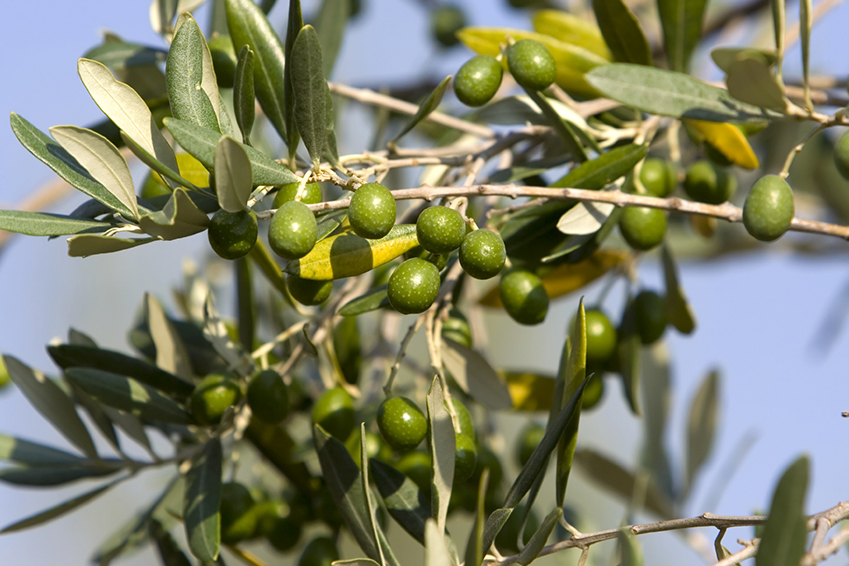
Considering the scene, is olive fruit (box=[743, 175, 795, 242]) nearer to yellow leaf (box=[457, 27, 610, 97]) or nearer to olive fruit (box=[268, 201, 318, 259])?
yellow leaf (box=[457, 27, 610, 97])

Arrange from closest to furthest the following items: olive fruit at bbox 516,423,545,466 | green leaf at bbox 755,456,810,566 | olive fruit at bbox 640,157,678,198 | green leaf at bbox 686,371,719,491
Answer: green leaf at bbox 755,456,810,566 < olive fruit at bbox 640,157,678,198 < olive fruit at bbox 516,423,545,466 < green leaf at bbox 686,371,719,491

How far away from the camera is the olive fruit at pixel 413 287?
2.68 feet

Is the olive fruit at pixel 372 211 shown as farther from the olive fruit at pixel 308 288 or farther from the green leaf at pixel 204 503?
the green leaf at pixel 204 503

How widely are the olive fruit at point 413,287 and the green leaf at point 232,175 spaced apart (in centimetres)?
19

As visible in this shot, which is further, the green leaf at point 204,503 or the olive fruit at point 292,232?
the green leaf at point 204,503

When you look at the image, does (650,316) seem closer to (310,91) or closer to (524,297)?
(524,297)

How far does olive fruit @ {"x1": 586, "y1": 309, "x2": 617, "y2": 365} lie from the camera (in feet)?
4.58

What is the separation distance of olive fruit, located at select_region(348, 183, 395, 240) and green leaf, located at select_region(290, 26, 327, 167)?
0.42 feet

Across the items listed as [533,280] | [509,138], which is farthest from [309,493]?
[509,138]

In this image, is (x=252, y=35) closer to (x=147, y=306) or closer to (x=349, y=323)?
(x=147, y=306)

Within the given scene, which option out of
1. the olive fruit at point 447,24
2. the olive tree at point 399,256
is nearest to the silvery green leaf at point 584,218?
the olive tree at point 399,256

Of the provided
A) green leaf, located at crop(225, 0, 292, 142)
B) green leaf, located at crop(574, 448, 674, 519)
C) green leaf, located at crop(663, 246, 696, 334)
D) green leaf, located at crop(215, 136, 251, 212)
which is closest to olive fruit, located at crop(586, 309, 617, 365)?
green leaf, located at crop(663, 246, 696, 334)

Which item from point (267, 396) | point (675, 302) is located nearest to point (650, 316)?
point (675, 302)

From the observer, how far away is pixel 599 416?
28.3 ft
